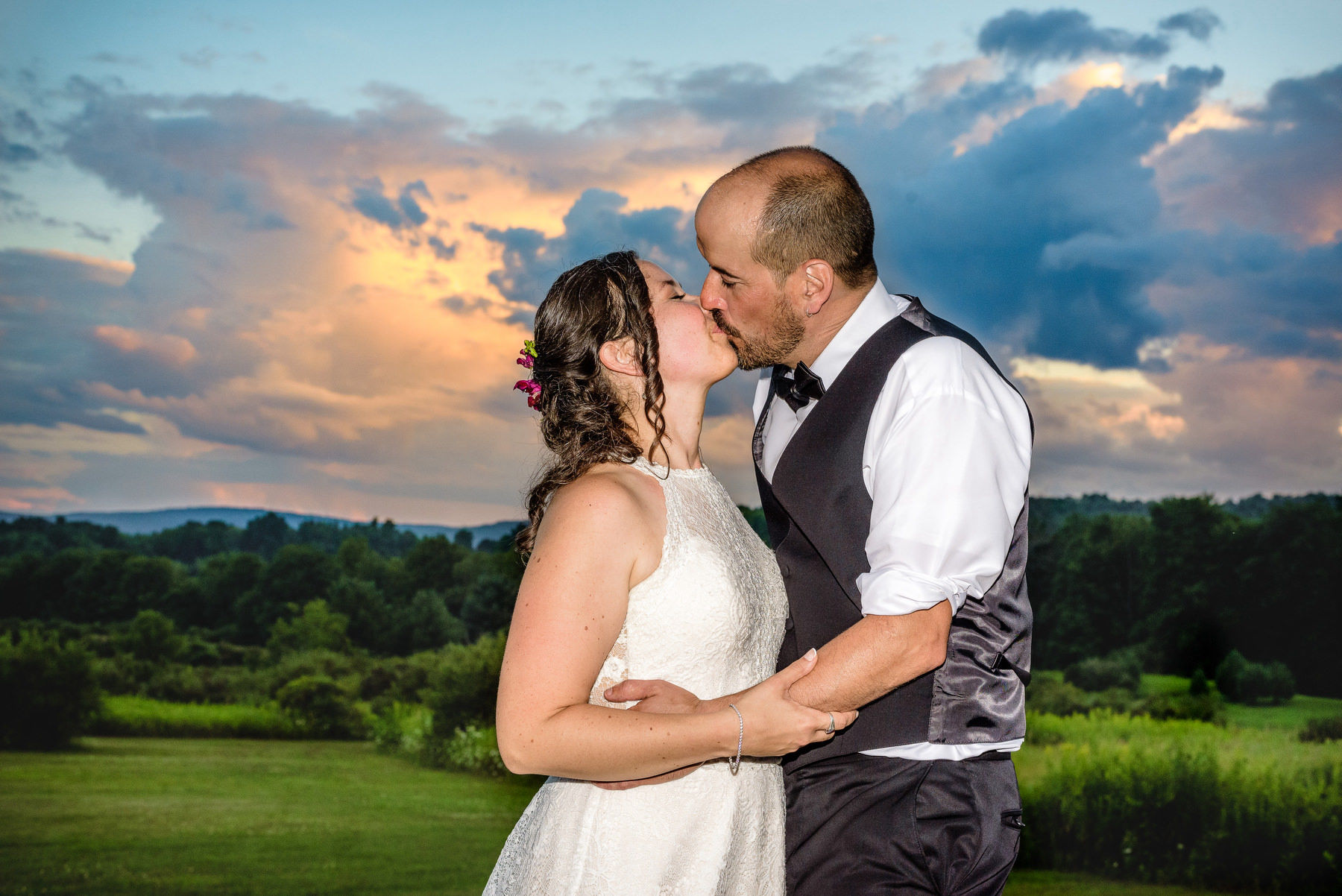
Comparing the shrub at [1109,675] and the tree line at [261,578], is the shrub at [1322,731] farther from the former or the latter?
the tree line at [261,578]

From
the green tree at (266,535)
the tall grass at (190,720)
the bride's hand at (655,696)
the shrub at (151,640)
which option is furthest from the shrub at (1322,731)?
the shrub at (151,640)

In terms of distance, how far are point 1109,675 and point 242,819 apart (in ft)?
23.8

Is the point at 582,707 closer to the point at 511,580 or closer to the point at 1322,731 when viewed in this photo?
the point at 511,580

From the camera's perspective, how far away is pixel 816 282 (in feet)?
6.57

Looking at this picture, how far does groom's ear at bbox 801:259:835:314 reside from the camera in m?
1.99

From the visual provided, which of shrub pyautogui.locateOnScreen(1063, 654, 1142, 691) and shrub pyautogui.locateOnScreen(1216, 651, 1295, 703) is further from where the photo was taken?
shrub pyautogui.locateOnScreen(1063, 654, 1142, 691)

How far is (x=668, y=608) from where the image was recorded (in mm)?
1942

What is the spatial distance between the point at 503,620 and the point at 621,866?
668cm

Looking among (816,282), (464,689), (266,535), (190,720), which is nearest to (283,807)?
(190,720)

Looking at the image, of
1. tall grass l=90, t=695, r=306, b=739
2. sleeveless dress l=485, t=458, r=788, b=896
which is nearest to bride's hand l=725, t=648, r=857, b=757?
sleeveless dress l=485, t=458, r=788, b=896

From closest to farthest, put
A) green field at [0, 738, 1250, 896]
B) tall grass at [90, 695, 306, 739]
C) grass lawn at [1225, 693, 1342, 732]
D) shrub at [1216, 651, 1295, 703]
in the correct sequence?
1. green field at [0, 738, 1250, 896]
2. grass lawn at [1225, 693, 1342, 732]
3. shrub at [1216, 651, 1295, 703]
4. tall grass at [90, 695, 306, 739]

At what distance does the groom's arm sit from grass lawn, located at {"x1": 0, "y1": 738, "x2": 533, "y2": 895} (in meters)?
6.42

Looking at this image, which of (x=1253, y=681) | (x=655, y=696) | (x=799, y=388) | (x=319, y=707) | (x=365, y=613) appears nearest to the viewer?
(x=655, y=696)

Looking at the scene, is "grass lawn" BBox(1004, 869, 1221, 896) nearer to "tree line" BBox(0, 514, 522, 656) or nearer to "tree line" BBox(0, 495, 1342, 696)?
"tree line" BBox(0, 495, 1342, 696)
